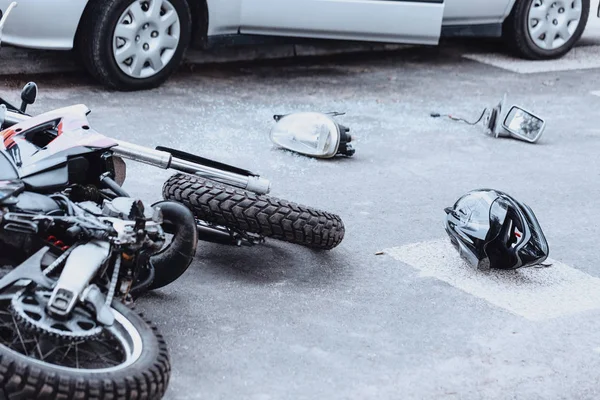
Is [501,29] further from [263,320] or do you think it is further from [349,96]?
[263,320]

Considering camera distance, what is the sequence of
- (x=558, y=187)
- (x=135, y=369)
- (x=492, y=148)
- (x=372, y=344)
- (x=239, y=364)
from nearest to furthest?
(x=135, y=369), (x=239, y=364), (x=372, y=344), (x=558, y=187), (x=492, y=148)

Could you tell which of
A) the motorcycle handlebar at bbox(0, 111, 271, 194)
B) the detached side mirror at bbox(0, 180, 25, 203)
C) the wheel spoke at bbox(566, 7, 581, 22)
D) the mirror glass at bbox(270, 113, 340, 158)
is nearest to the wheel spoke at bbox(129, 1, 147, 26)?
the mirror glass at bbox(270, 113, 340, 158)

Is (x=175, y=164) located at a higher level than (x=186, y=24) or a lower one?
higher

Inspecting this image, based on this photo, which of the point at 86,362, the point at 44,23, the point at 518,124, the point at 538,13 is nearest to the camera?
the point at 86,362

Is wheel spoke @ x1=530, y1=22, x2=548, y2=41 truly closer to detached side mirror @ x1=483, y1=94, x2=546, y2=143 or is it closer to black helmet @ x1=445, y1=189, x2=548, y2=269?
detached side mirror @ x1=483, y1=94, x2=546, y2=143

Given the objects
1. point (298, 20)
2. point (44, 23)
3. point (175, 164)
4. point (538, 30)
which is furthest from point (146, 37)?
point (538, 30)

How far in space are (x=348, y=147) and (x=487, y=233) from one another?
5.91 feet

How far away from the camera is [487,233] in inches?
193

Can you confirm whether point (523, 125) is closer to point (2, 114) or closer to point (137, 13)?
point (137, 13)

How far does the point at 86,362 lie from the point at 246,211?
1.20 m

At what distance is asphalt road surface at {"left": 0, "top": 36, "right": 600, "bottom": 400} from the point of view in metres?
3.94

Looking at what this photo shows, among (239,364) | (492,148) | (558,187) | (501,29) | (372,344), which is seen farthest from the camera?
(501,29)

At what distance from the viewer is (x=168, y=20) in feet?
24.9

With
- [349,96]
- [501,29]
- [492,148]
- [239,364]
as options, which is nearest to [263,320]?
[239,364]
